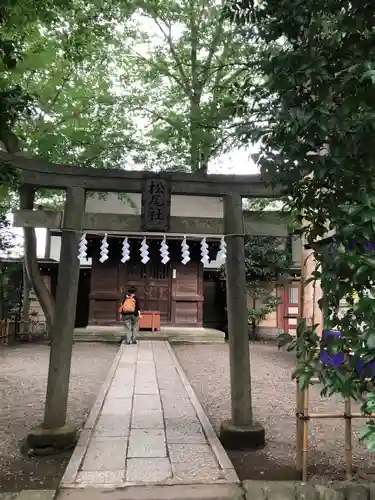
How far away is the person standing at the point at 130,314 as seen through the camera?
14693 mm

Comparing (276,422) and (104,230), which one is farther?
(276,422)

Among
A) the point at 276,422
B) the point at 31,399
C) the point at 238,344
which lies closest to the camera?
the point at 238,344

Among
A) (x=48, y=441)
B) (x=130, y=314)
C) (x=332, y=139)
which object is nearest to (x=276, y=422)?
(x=48, y=441)

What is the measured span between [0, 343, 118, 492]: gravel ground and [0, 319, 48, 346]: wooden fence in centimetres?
82

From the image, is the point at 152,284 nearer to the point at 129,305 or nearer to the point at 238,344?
the point at 129,305

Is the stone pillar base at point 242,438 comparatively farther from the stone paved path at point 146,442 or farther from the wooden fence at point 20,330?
the wooden fence at point 20,330

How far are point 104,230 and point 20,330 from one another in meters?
14.5

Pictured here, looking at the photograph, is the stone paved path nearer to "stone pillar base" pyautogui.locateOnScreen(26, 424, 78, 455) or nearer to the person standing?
"stone pillar base" pyautogui.locateOnScreen(26, 424, 78, 455)

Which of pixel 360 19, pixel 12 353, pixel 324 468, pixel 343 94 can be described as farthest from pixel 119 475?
pixel 12 353

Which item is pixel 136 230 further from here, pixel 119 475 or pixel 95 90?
pixel 95 90

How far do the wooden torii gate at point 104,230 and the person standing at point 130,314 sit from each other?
893 cm

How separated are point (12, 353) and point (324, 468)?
11960mm

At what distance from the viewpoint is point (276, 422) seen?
6.82 m

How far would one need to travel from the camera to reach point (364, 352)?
2.22m
